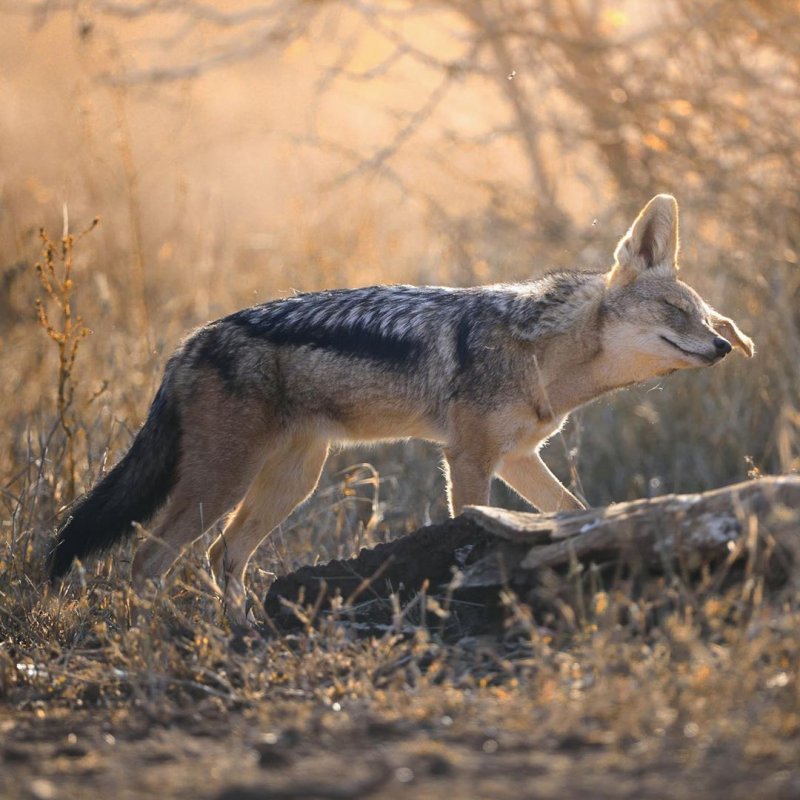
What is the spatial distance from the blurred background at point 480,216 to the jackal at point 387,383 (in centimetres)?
56

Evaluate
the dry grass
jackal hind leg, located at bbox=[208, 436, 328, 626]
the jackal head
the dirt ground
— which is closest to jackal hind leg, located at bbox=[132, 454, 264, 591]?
the dry grass

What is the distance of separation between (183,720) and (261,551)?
2659mm

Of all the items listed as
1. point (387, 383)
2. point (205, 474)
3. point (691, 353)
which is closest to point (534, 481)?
point (387, 383)

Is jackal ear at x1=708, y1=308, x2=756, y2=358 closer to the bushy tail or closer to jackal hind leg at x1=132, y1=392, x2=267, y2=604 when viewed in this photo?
jackal hind leg at x1=132, y1=392, x2=267, y2=604

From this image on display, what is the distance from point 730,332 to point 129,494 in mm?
2945

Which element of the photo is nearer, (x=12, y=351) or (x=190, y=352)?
(x=190, y=352)

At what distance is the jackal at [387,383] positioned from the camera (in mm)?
5781

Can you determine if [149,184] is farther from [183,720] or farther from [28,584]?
[183,720]

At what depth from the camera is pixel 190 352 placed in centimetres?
593

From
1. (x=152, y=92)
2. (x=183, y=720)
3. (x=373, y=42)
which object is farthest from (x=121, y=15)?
(x=183, y=720)

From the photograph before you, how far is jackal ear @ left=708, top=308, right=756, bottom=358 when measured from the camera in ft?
19.7

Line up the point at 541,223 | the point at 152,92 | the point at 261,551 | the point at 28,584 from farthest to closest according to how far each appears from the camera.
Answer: the point at 152,92 → the point at 541,223 → the point at 261,551 → the point at 28,584

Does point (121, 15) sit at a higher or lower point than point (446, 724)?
higher

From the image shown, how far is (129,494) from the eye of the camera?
5.74 meters
